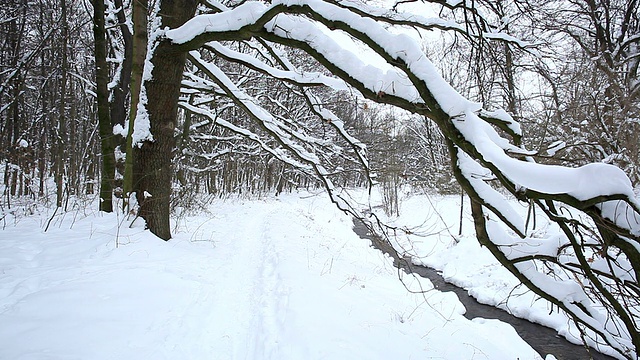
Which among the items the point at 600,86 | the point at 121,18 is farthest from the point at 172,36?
the point at 600,86

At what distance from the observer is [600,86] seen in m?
6.84

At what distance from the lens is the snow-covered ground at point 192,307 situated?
236 centimetres

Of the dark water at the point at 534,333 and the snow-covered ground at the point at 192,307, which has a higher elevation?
the snow-covered ground at the point at 192,307

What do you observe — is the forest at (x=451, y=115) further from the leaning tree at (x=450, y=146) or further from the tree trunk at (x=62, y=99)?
the tree trunk at (x=62, y=99)

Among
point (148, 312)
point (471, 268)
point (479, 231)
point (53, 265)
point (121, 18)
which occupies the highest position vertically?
point (121, 18)

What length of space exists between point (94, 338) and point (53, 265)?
5.11 ft

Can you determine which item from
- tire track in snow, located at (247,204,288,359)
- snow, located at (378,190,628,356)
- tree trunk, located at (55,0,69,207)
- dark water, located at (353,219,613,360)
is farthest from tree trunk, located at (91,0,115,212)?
snow, located at (378,190,628,356)

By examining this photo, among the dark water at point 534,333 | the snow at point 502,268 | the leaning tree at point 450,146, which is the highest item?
Result: the leaning tree at point 450,146

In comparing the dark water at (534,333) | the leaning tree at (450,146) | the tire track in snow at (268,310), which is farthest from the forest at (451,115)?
the tire track in snow at (268,310)

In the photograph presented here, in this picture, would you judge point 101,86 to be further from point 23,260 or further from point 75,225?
point 23,260

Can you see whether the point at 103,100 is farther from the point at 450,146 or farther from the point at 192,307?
the point at 450,146

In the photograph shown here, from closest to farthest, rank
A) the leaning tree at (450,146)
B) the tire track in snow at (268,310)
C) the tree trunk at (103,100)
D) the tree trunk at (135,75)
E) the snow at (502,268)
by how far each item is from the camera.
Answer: the leaning tree at (450,146)
the snow at (502,268)
the tire track in snow at (268,310)
the tree trunk at (135,75)
the tree trunk at (103,100)

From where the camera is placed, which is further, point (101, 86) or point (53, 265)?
point (101, 86)

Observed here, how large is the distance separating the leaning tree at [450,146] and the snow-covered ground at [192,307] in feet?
2.64
